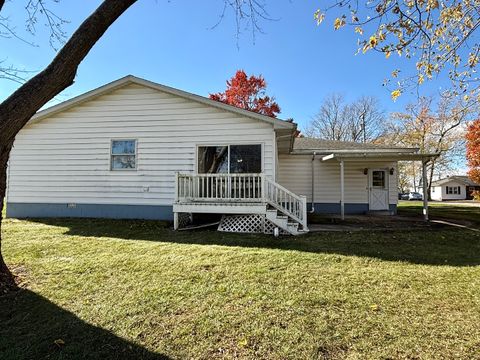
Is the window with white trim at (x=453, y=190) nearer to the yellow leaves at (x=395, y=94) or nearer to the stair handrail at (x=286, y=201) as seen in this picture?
the stair handrail at (x=286, y=201)

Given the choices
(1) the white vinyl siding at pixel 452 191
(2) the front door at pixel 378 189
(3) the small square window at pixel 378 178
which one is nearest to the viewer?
(2) the front door at pixel 378 189

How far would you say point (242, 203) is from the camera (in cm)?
809

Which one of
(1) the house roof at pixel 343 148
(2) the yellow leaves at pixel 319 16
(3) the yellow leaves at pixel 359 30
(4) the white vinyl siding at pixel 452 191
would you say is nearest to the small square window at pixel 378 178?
(1) the house roof at pixel 343 148

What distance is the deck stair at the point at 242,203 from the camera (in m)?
7.95

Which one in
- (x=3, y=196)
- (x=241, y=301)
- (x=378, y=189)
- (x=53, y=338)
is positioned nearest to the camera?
(x=53, y=338)

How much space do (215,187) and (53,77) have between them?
5.55 m

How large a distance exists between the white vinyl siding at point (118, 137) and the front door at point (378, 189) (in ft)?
24.0

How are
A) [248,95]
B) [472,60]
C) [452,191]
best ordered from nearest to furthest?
[472,60]
[248,95]
[452,191]

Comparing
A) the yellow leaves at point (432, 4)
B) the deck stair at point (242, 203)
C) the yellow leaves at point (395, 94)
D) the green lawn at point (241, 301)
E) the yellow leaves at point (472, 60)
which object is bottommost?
the green lawn at point (241, 301)

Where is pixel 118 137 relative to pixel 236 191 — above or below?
above

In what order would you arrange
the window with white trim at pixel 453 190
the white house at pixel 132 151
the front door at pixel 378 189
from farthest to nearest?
the window with white trim at pixel 453 190 < the front door at pixel 378 189 < the white house at pixel 132 151

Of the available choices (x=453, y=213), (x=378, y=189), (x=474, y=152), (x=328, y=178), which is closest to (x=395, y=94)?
(x=328, y=178)

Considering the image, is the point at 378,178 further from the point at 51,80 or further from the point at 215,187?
the point at 51,80

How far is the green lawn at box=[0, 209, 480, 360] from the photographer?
266 cm
